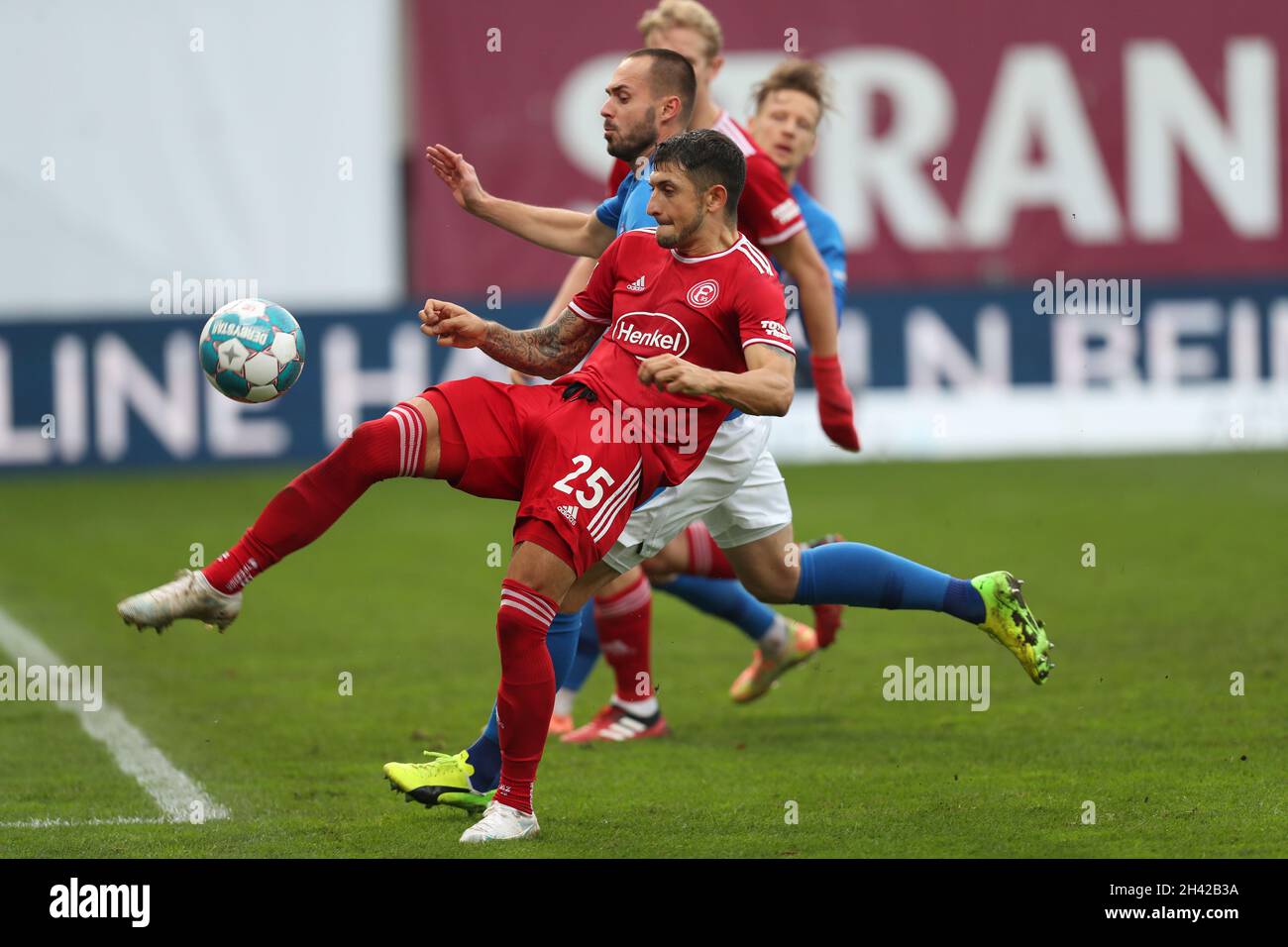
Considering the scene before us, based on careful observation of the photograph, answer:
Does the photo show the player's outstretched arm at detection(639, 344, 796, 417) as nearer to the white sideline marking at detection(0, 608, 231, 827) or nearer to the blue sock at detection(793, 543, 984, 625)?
the blue sock at detection(793, 543, 984, 625)

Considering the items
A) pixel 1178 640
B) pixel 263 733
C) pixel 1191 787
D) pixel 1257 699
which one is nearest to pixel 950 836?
pixel 1191 787

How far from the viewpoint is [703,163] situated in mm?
5129

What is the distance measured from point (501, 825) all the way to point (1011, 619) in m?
1.78

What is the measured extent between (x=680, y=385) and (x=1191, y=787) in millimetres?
1955

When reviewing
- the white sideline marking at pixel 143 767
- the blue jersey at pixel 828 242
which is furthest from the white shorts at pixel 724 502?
the blue jersey at pixel 828 242

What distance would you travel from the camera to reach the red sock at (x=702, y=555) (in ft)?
22.2

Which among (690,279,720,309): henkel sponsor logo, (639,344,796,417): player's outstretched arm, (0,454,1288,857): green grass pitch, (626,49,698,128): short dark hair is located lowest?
(0,454,1288,857): green grass pitch

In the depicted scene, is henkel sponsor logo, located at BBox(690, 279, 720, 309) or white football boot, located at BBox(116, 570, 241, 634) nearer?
white football boot, located at BBox(116, 570, 241, 634)

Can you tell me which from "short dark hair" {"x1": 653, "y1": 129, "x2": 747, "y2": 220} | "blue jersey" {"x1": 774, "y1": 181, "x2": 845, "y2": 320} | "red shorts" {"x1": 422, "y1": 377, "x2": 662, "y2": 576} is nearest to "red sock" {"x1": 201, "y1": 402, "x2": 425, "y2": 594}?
"red shorts" {"x1": 422, "y1": 377, "x2": 662, "y2": 576}

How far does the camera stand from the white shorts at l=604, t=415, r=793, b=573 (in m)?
5.33

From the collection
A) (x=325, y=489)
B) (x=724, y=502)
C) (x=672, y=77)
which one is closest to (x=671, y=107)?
(x=672, y=77)

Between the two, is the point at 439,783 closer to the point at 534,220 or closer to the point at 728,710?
the point at 534,220

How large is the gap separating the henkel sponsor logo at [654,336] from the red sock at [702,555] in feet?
5.33
